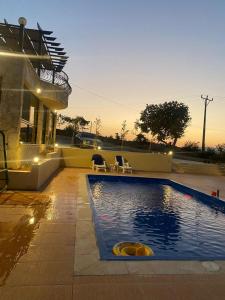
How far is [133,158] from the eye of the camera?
63.0 feet

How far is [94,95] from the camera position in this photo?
3038 centimetres

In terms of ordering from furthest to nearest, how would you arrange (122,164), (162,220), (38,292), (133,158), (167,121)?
(167,121) → (133,158) → (122,164) → (162,220) → (38,292)

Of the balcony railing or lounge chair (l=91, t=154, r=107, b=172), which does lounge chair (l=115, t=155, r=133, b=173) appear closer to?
lounge chair (l=91, t=154, r=107, b=172)

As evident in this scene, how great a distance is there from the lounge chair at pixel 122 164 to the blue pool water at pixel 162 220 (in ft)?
11.4

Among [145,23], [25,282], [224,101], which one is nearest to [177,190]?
[145,23]

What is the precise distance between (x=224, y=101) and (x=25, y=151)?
26.1 meters

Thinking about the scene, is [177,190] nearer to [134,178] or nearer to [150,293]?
[134,178]

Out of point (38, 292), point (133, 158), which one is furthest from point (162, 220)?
point (133, 158)

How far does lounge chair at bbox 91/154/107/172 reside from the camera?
1723cm

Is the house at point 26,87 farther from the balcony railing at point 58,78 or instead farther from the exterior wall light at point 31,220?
the exterior wall light at point 31,220

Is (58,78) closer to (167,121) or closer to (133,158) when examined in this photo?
(133,158)

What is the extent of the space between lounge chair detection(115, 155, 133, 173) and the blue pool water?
3462 mm

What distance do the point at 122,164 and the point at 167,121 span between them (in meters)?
27.7

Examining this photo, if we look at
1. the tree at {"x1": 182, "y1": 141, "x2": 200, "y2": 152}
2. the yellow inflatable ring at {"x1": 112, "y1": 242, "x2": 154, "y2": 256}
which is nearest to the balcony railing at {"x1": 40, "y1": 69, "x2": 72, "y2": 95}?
the yellow inflatable ring at {"x1": 112, "y1": 242, "x2": 154, "y2": 256}
